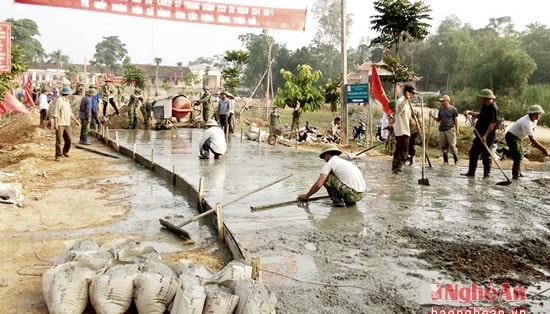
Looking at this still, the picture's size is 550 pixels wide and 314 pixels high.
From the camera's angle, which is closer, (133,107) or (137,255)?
(137,255)

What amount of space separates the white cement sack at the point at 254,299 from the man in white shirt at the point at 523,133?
6.92m

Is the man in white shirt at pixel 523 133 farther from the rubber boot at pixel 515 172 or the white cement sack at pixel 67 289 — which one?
the white cement sack at pixel 67 289

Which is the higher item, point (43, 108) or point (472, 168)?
point (43, 108)

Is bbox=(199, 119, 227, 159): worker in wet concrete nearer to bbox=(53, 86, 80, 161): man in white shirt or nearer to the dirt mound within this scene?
bbox=(53, 86, 80, 161): man in white shirt

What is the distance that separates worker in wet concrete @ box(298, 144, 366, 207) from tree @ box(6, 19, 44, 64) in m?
75.0

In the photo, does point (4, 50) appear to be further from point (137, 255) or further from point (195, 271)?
point (195, 271)

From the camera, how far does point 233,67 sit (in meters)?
28.3

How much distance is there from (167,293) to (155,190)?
17.3 feet

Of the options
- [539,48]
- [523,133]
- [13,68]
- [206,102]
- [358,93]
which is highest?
[539,48]

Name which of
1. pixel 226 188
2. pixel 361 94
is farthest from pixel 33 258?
pixel 361 94

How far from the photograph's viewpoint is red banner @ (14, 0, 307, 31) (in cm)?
1343

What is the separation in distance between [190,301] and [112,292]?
658 mm

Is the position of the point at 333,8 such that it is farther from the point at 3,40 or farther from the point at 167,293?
the point at 167,293

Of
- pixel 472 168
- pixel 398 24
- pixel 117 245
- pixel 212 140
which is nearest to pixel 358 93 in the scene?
pixel 398 24
